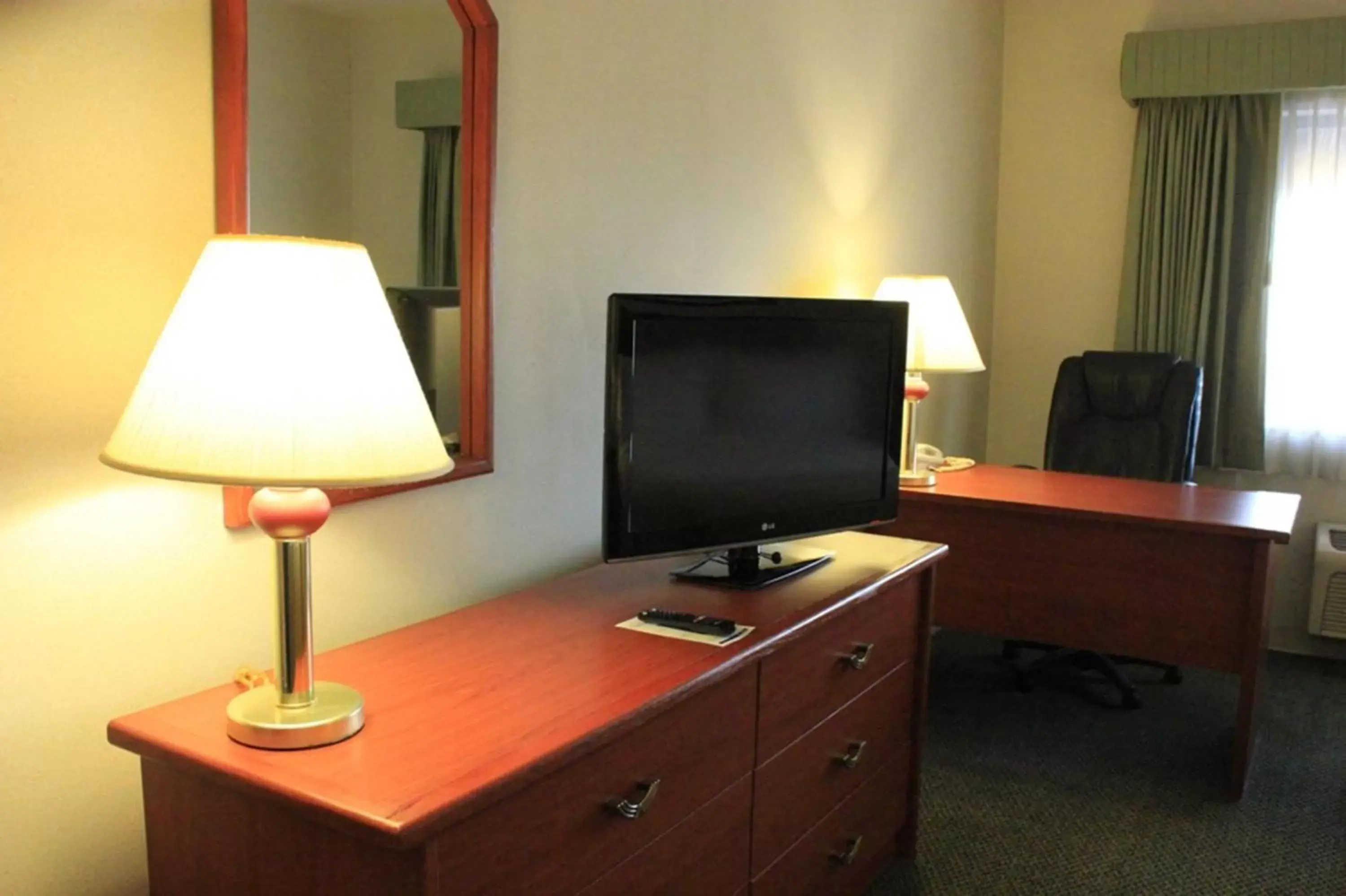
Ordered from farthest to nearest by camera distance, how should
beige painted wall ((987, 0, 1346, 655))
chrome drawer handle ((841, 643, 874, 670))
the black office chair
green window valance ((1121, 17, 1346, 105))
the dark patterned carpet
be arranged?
1. beige painted wall ((987, 0, 1346, 655))
2. green window valance ((1121, 17, 1346, 105))
3. the black office chair
4. the dark patterned carpet
5. chrome drawer handle ((841, 643, 874, 670))

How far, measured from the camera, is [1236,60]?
4.14m

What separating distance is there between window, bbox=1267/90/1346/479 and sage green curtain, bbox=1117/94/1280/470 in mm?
61

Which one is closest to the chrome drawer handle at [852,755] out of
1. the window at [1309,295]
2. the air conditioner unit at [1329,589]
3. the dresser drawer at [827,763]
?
the dresser drawer at [827,763]

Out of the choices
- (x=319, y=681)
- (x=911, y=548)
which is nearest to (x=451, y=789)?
(x=319, y=681)

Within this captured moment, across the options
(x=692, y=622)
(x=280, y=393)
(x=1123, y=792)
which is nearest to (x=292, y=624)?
(x=280, y=393)

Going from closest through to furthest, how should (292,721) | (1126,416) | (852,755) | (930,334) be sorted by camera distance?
(292,721) < (852,755) < (930,334) < (1126,416)

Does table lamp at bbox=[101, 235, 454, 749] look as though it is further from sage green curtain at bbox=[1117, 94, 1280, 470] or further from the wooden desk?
sage green curtain at bbox=[1117, 94, 1280, 470]

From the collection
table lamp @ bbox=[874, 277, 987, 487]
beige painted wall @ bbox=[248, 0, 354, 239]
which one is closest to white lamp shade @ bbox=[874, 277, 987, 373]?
table lamp @ bbox=[874, 277, 987, 487]

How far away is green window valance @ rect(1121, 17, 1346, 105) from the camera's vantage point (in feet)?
13.1

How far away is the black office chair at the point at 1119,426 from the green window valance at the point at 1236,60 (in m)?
1.03

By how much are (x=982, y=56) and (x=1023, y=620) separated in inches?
91.1

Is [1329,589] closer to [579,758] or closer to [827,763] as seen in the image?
[827,763]

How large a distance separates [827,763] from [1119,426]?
2284 mm

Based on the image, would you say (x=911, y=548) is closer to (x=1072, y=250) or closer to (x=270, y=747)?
(x=270, y=747)
